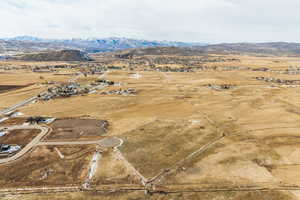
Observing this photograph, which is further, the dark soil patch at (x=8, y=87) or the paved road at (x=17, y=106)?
the dark soil patch at (x=8, y=87)

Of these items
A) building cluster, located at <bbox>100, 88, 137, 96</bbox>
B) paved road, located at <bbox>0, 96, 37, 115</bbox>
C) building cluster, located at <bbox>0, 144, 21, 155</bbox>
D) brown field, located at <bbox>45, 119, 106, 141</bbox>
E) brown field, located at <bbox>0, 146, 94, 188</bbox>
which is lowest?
A: brown field, located at <bbox>0, 146, 94, 188</bbox>

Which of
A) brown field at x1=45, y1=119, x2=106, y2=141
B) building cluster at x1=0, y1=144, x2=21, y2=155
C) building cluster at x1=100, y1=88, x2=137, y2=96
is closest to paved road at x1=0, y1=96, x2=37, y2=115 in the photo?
brown field at x1=45, y1=119, x2=106, y2=141

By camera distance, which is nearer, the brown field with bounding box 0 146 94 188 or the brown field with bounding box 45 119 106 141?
the brown field with bounding box 0 146 94 188

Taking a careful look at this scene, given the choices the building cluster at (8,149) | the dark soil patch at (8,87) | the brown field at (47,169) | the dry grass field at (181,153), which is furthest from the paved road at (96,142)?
the dark soil patch at (8,87)

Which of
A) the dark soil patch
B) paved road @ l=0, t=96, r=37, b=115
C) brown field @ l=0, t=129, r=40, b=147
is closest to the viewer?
brown field @ l=0, t=129, r=40, b=147

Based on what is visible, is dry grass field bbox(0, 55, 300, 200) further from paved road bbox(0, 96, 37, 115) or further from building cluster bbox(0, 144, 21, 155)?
building cluster bbox(0, 144, 21, 155)

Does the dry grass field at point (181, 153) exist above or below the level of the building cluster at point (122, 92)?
below

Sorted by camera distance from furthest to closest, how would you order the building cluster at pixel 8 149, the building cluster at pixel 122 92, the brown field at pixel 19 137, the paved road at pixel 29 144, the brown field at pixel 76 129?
the building cluster at pixel 122 92 < the brown field at pixel 76 129 < the brown field at pixel 19 137 < the building cluster at pixel 8 149 < the paved road at pixel 29 144

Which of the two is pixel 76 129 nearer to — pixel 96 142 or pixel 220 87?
pixel 96 142

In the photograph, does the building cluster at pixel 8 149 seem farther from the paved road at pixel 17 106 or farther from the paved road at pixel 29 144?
the paved road at pixel 17 106

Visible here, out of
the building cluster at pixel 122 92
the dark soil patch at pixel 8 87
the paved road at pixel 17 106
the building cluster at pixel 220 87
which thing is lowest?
the paved road at pixel 17 106

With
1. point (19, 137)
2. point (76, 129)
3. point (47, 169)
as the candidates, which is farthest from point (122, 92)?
point (47, 169)

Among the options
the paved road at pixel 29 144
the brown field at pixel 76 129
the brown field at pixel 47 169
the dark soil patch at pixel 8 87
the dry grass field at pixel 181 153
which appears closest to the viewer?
the dry grass field at pixel 181 153

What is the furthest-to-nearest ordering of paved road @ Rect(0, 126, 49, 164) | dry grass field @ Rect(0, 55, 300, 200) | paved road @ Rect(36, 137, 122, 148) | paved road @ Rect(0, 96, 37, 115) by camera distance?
1. paved road @ Rect(0, 96, 37, 115)
2. paved road @ Rect(36, 137, 122, 148)
3. paved road @ Rect(0, 126, 49, 164)
4. dry grass field @ Rect(0, 55, 300, 200)
